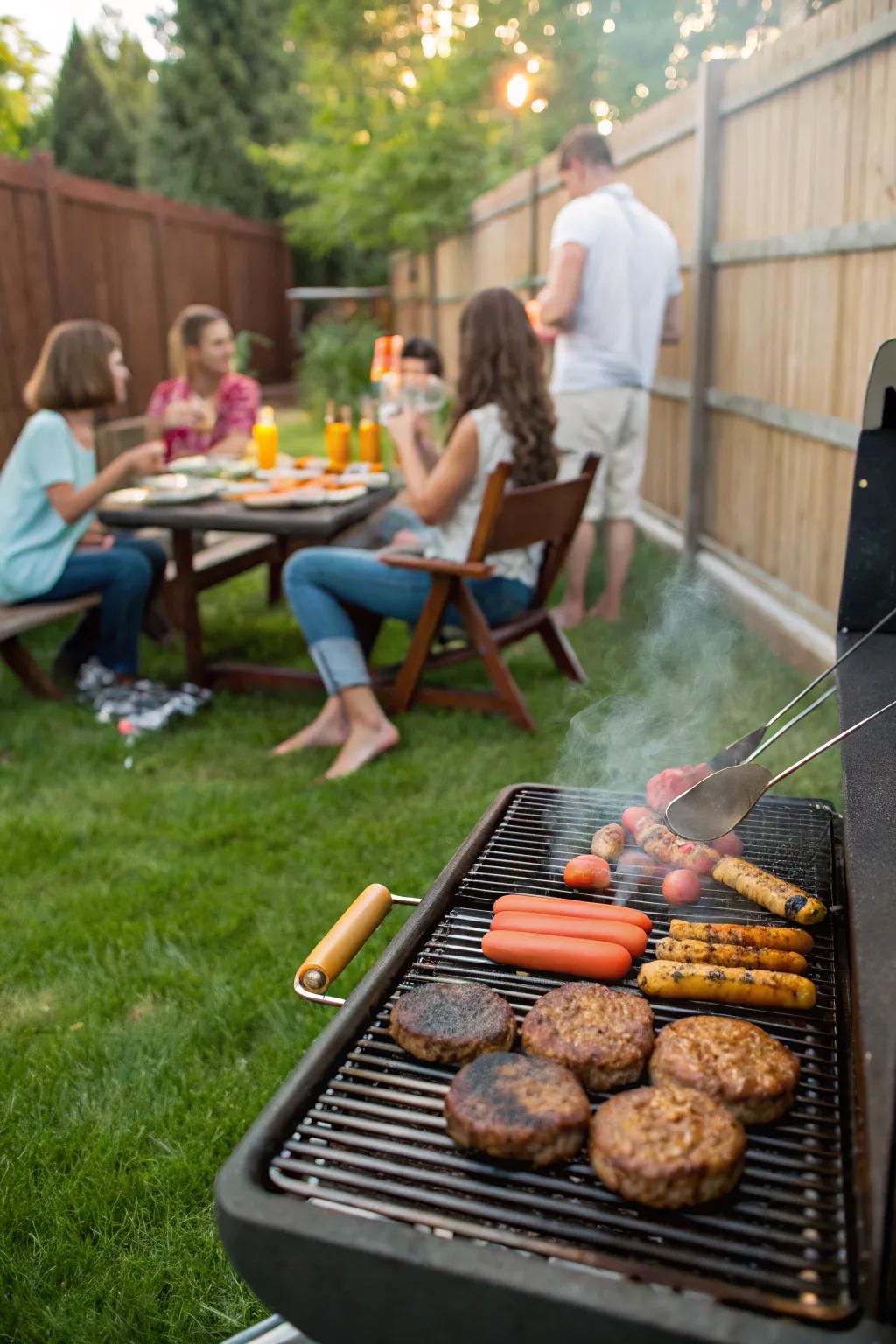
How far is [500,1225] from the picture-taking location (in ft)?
4.22

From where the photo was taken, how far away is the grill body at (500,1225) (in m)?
1.11

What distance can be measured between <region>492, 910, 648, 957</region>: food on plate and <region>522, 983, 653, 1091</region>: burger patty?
116 mm

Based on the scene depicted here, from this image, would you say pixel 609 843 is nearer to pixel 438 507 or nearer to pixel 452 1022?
pixel 452 1022

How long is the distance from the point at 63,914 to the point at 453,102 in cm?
1687

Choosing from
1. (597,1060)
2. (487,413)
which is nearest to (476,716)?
(487,413)

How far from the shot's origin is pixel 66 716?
197 inches

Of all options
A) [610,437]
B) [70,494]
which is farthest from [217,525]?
[610,437]

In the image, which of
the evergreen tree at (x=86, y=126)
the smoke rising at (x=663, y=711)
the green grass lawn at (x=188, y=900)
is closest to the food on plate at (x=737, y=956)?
the smoke rising at (x=663, y=711)

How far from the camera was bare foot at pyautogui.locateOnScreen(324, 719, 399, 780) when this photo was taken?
429 cm

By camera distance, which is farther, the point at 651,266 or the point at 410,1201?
the point at 651,266

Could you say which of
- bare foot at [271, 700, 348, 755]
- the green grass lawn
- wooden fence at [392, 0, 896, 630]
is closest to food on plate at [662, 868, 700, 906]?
the green grass lawn

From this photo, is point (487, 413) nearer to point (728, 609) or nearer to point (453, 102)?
point (728, 609)

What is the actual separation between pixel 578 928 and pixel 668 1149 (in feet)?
1.72

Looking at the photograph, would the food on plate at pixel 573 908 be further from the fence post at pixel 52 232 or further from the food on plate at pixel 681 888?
the fence post at pixel 52 232
